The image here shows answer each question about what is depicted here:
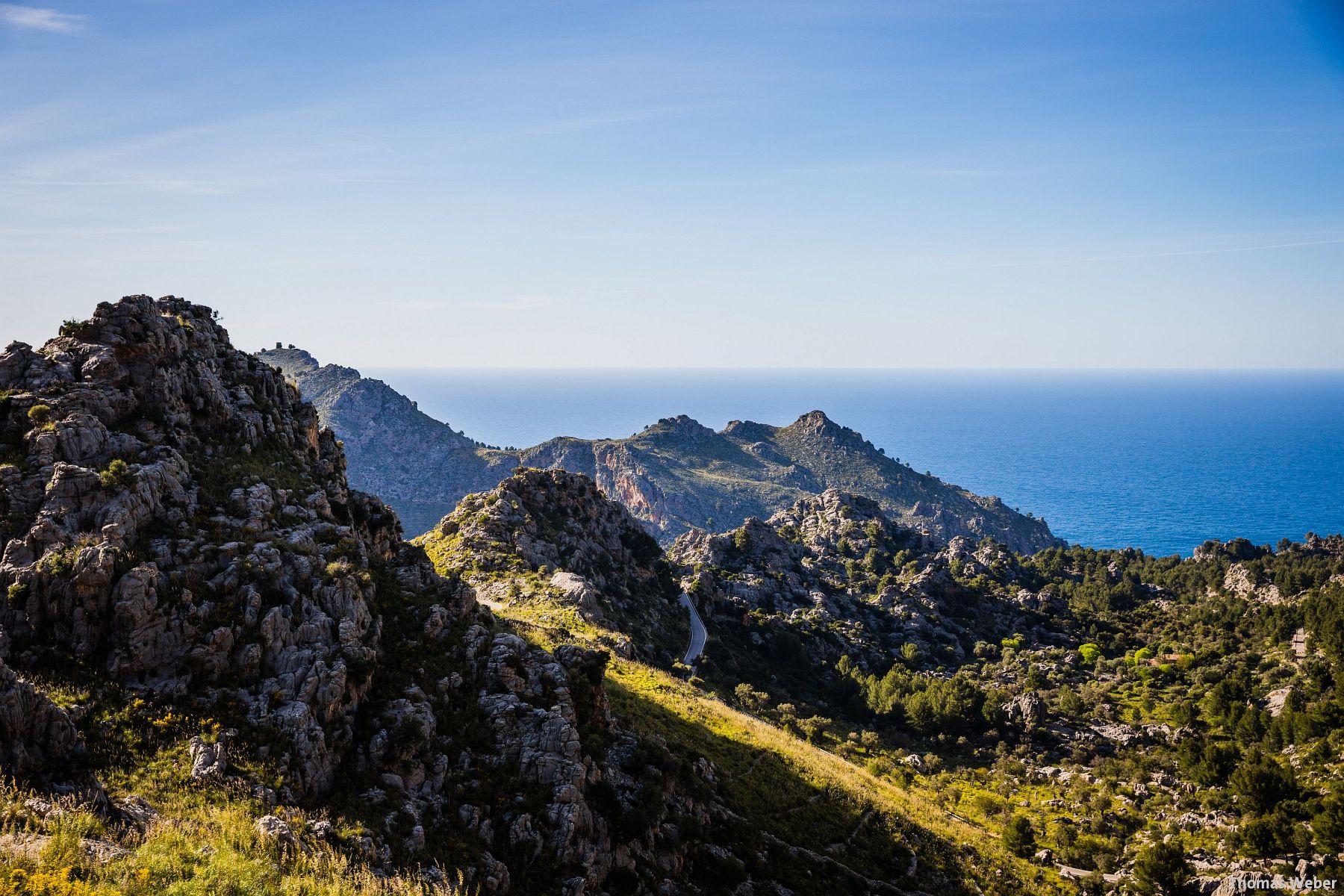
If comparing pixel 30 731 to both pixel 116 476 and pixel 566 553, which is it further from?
pixel 566 553

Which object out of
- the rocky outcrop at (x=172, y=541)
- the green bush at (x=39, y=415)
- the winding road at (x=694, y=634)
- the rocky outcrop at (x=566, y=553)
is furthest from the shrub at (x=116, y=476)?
the winding road at (x=694, y=634)

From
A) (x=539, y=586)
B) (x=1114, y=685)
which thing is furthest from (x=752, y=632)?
(x=1114, y=685)

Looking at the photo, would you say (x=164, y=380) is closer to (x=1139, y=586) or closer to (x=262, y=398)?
(x=262, y=398)

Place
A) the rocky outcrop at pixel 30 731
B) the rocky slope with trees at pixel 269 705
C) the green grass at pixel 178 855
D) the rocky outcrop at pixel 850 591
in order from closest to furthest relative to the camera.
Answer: the green grass at pixel 178 855, the rocky outcrop at pixel 30 731, the rocky slope with trees at pixel 269 705, the rocky outcrop at pixel 850 591

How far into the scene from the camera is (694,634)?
76938 millimetres

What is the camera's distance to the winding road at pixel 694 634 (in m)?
68.9

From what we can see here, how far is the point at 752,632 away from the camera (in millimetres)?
85062

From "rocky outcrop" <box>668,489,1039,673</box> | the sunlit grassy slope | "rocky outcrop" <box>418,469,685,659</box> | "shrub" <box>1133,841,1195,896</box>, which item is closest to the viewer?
the sunlit grassy slope

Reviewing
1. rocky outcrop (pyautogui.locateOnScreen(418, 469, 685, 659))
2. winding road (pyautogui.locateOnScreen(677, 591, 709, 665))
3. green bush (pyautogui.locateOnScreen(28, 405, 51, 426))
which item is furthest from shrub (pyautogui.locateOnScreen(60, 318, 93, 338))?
winding road (pyautogui.locateOnScreen(677, 591, 709, 665))

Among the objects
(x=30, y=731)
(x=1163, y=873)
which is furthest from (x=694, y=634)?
(x=30, y=731)

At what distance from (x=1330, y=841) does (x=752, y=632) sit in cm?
5683

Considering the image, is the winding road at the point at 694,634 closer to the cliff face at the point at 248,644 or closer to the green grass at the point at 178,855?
the cliff face at the point at 248,644

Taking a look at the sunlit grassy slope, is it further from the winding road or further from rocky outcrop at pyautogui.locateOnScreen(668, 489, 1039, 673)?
rocky outcrop at pyautogui.locateOnScreen(668, 489, 1039, 673)

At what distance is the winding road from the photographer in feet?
226
